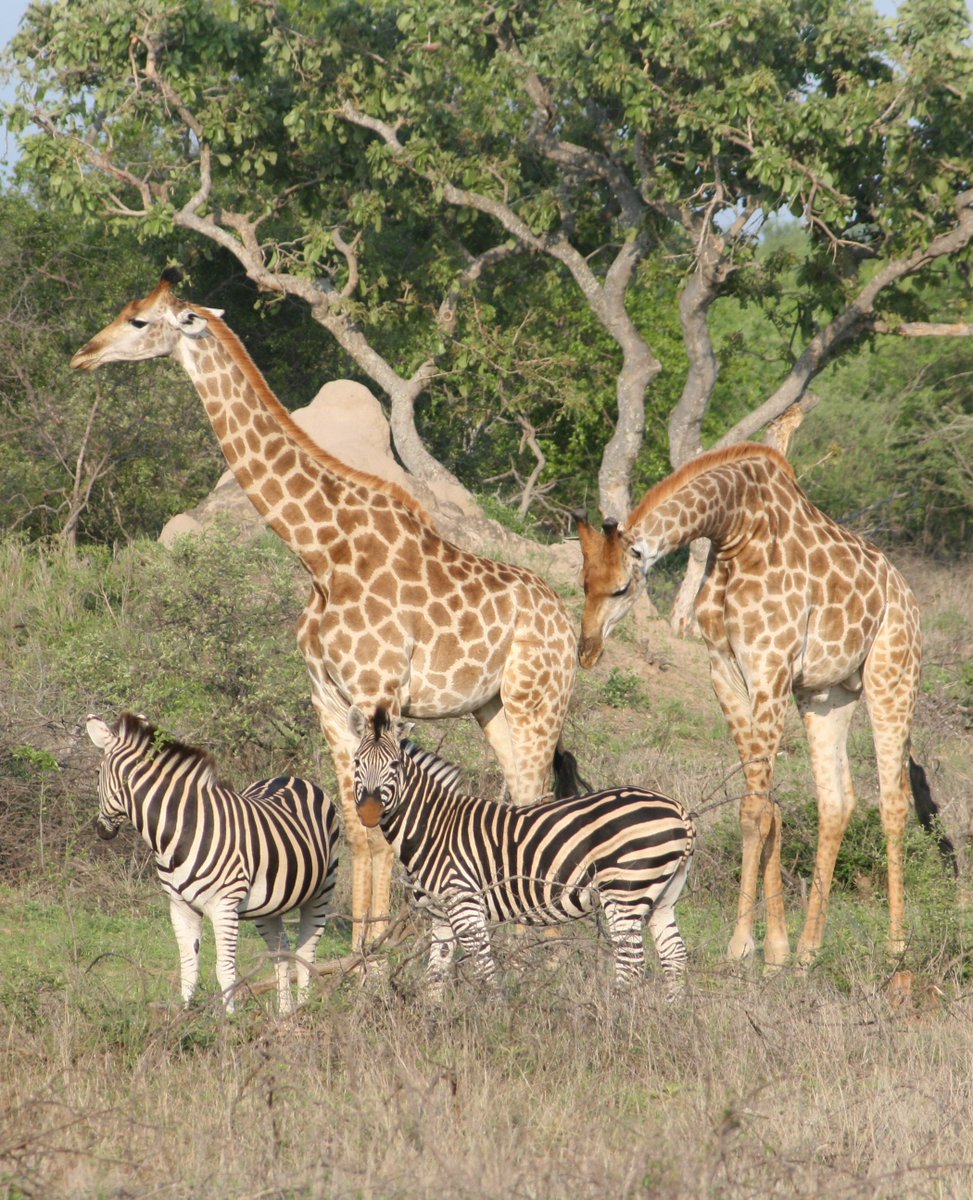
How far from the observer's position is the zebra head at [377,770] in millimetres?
6391

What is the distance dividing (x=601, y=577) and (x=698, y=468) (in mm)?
929

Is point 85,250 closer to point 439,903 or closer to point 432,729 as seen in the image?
point 432,729

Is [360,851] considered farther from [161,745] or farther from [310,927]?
[161,745]

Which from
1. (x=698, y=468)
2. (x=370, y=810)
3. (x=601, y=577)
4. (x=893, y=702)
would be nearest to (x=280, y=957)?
(x=370, y=810)

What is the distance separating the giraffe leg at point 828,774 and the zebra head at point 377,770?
2351mm

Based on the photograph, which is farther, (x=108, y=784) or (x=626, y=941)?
(x=108, y=784)

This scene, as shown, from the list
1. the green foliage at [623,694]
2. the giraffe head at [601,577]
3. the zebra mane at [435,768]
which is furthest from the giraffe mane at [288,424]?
the green foliage at [623,694]

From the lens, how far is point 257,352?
20484 millimetres

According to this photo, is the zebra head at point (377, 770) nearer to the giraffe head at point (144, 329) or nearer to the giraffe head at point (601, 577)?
the giraffe head at point (601, 577)

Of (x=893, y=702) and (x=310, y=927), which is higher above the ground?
(x=893, y=702)

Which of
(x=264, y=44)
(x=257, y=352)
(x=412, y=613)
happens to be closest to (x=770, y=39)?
(x=264, y=44)

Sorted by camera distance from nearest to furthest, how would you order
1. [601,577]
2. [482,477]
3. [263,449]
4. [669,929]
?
[669,929]
[601,577]
[263,449]
[482,477]

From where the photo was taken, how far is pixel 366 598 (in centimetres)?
781

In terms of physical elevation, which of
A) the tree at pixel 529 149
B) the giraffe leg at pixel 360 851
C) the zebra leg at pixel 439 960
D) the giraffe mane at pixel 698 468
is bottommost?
the zebra leg at pixel 439 960
